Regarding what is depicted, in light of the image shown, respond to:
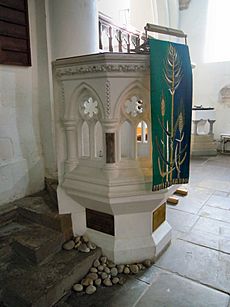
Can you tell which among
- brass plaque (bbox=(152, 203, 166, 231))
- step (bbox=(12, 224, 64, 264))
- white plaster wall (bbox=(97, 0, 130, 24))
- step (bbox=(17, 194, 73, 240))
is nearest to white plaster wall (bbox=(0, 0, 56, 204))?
step (bbox=(17, 194, 73, 240))

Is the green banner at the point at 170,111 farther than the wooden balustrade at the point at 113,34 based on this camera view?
No

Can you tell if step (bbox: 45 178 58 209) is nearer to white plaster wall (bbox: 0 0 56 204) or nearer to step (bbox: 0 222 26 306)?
white plaster wall (bbox: 0 0 56 204)

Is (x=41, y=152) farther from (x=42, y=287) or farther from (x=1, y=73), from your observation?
(x=42, y=287)

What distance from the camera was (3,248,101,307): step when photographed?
1344 millimetres

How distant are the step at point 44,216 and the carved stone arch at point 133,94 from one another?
81cm

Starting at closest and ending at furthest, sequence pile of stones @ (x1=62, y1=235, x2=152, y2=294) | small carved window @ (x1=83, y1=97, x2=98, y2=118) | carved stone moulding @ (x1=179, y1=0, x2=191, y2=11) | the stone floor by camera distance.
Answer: the stone floor, pile of stones @ (x1=62, y1=235, x2=152, y2=294), small carved window @ (x1=83, y1=97, x2=98, y2=118), carved stone moulding @ (x1=179, y1=0, x2=191, y2=11)

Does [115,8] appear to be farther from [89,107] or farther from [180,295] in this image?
[180,295]

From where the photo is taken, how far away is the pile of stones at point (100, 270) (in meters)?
1.56

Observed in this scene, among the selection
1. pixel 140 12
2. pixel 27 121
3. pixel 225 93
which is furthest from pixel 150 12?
pixel 27 121

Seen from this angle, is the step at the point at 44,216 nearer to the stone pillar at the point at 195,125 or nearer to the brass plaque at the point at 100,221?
the brass plaque at the point at 100,221

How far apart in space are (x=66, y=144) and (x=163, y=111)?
0.68 meters

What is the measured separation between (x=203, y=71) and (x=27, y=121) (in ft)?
15.7

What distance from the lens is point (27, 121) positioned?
216 centimetres

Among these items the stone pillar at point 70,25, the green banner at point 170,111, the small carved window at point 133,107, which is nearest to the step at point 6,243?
the green banner at point 170,111
